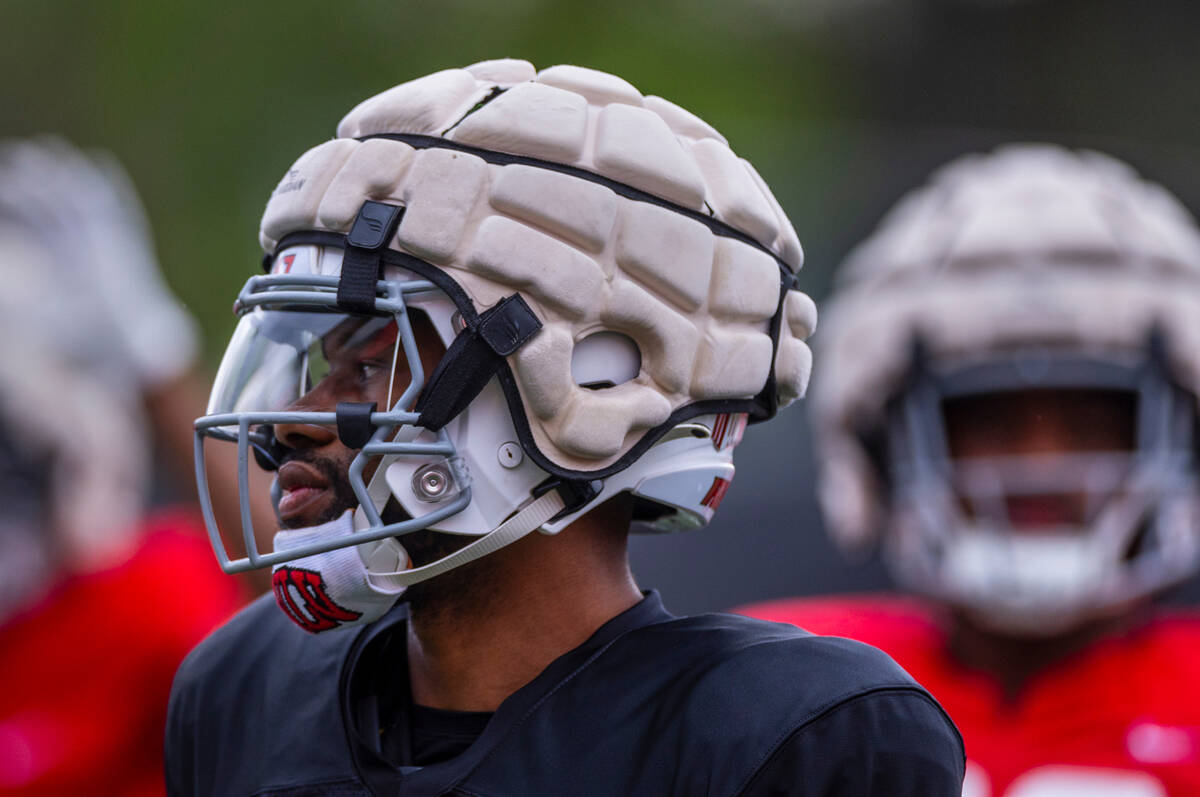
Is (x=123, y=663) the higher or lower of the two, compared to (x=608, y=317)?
lower

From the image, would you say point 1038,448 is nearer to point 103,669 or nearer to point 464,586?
point 464,586

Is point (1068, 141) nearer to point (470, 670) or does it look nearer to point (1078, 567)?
point (1078, 567)

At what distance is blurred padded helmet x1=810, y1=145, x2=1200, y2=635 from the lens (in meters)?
2.88

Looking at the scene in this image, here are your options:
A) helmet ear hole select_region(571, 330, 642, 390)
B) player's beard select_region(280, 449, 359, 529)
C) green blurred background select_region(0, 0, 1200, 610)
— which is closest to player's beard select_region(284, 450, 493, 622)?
player's beard select_region(280, 449, 359, 529)

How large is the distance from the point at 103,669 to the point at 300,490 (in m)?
1.82

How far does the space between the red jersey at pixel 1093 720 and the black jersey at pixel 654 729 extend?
43.9 inches

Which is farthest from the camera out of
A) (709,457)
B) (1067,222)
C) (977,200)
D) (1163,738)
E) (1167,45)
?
(1167,45)

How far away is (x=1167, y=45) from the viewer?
750cm

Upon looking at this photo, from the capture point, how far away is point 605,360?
153cm

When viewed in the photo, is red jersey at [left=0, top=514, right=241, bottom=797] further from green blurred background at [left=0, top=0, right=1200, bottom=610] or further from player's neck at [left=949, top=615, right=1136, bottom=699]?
green blurred background at [left=0, top=0, right=1200, bottom=610]

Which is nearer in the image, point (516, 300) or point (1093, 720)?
point (516, 300)

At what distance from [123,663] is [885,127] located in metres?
4.02

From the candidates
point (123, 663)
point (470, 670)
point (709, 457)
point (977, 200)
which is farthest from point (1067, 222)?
point (123, 663)

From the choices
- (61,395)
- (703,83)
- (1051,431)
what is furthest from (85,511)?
(703,83)
